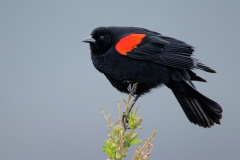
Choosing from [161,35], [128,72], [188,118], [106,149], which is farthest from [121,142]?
[161,35]

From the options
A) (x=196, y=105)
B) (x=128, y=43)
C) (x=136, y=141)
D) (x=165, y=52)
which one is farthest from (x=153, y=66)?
(x=136, y=141)

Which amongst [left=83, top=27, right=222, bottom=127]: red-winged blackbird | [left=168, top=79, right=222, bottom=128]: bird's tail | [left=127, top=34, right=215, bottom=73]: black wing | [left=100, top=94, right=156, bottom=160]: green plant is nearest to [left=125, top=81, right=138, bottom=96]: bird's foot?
[left=83, top=27, right=222, bottom=127]: red-winged blackbird

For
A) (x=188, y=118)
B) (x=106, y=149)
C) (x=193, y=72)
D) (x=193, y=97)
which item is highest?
(x=193, y=72)

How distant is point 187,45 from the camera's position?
9.21 feet

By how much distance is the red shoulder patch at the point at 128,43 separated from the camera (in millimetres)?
2766

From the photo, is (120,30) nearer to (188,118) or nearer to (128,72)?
(128,72)

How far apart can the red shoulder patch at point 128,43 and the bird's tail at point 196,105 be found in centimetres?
46

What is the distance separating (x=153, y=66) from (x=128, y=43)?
11.5 inches

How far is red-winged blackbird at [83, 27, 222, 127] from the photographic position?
107 inches

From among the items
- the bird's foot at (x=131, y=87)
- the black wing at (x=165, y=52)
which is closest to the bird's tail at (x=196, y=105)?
the black wing at (x=165, y=52)

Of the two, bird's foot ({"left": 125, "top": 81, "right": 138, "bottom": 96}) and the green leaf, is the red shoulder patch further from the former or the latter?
the green leaf

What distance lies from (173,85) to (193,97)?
200mm

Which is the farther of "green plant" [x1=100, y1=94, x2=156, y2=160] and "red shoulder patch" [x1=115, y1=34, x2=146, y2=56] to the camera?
"red shoulder patch" [x1=115, y1=34, x2=146, y2=56]

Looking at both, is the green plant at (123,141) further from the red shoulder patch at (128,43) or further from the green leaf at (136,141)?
the red shoulder patch at (128,43)
